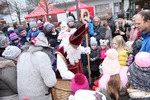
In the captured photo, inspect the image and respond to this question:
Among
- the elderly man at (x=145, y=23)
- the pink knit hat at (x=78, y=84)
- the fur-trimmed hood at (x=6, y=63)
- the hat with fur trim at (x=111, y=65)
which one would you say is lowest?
the pink knit hat at (x=78, y=84)

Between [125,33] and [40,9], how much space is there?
11025mm

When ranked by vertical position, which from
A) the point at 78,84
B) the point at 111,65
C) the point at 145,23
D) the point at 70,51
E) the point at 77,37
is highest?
the point at 145,23

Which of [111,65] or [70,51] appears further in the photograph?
[70,51]

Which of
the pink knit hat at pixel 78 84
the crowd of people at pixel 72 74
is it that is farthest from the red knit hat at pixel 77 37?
the pink knit hat at pixel 78 84

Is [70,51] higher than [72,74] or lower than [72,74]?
higher

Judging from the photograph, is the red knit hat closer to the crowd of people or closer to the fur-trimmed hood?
the crowd of people

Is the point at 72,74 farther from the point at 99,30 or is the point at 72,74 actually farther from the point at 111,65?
the point at 99,30

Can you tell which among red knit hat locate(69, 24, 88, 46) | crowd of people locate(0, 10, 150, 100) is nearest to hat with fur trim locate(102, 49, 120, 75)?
crowd of people locate(0, 10, 150, 100)

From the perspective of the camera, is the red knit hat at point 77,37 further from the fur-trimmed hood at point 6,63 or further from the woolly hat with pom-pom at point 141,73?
the woolly hat with pom-pom at point 141,73

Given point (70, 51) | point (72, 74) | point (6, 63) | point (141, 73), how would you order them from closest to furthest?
point (141, 73) → point (6, 63) → point (72, 74) → point (70, 51)

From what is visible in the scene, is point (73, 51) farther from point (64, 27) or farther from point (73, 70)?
point (64, 27)

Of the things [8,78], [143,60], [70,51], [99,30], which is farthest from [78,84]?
[99,30]

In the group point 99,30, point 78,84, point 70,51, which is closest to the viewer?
point 78,84

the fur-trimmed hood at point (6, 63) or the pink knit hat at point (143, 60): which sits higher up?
the pink knit hat at point (143, 60)
